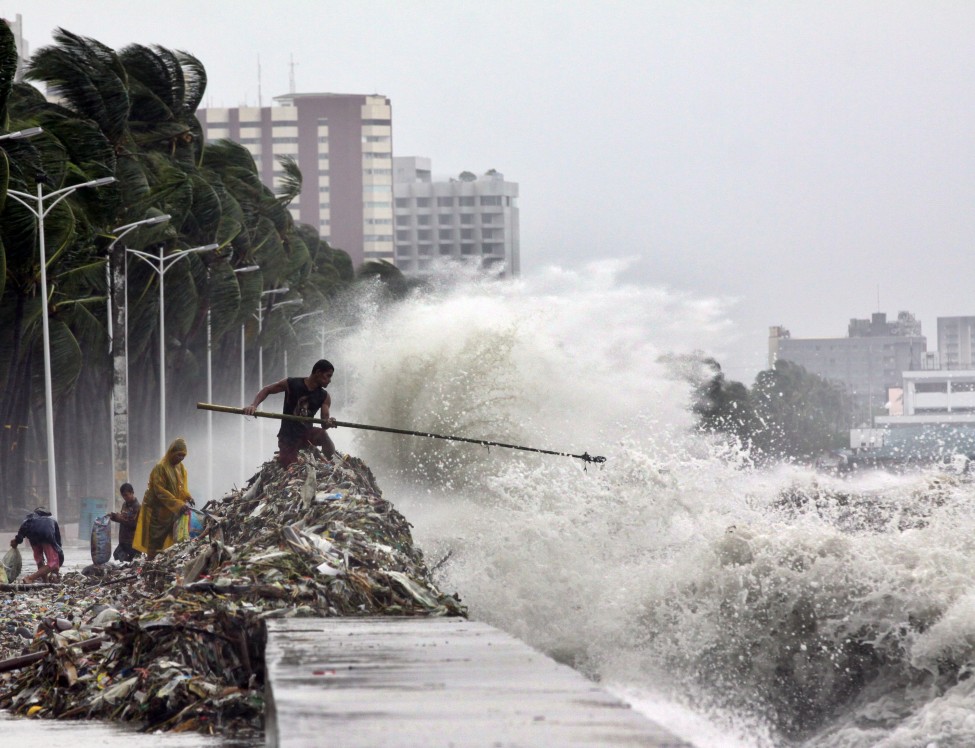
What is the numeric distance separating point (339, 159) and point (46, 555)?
179m

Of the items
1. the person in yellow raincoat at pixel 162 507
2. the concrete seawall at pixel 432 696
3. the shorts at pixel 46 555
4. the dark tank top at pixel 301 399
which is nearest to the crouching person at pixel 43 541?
the shorts at pixel 46 555

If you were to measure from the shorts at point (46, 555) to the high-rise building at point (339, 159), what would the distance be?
174790mm

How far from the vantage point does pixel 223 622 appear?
30.0 ft

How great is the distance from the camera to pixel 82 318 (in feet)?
157

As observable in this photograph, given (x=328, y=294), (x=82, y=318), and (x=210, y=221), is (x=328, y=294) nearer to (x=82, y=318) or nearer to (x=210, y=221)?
(x=210, y=221)

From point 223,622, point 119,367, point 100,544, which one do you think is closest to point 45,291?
point 119,367

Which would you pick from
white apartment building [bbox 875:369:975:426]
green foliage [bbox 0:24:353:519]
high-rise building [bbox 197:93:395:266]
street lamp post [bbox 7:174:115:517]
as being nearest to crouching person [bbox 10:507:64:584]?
street lamp post [bbox 7:174:115:517]

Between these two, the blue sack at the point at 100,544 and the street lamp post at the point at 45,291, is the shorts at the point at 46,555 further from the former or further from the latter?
the street lamp post at the point at 45,291

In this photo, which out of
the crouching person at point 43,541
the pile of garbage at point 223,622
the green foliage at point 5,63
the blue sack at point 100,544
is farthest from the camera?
the green foliage at point 5,63

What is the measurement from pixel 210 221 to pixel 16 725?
165 feet

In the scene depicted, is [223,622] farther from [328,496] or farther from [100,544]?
[100,544]

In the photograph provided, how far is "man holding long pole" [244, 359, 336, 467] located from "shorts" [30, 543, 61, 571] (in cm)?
614

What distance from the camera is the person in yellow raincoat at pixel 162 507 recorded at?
19.9 m

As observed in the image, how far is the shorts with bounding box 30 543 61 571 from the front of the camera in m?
21.3
